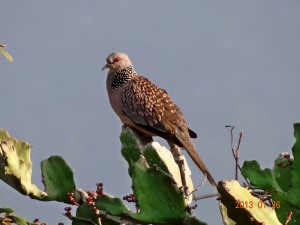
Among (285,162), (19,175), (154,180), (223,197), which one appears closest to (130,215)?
(154,180)

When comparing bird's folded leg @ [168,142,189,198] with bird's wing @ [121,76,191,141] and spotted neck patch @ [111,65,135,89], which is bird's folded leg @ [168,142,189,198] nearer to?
bird's wing @ [121,76,191,141]

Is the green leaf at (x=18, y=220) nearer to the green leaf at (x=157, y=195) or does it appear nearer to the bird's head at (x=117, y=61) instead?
the green leaf at (x=157, y=195)

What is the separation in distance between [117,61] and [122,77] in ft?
1.03

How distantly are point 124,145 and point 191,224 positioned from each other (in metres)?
1.17

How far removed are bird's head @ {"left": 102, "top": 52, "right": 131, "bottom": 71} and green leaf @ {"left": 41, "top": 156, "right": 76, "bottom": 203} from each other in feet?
13.6

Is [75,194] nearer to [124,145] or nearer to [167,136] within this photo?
[124,145]

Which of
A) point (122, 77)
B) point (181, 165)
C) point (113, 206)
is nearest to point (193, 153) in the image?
point (122, 77)

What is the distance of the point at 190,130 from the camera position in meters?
6.26

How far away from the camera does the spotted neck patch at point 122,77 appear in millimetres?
6787

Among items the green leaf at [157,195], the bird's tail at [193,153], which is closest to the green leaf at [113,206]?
the green leaf at [157,195]

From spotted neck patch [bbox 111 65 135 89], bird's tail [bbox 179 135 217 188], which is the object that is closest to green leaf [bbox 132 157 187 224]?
bird's tail [bbox 179 135 217 188]

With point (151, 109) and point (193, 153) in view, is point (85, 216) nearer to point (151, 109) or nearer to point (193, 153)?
point (193, 153)

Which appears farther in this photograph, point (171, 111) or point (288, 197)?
point (171, 111)

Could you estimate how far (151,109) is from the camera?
6.36m
